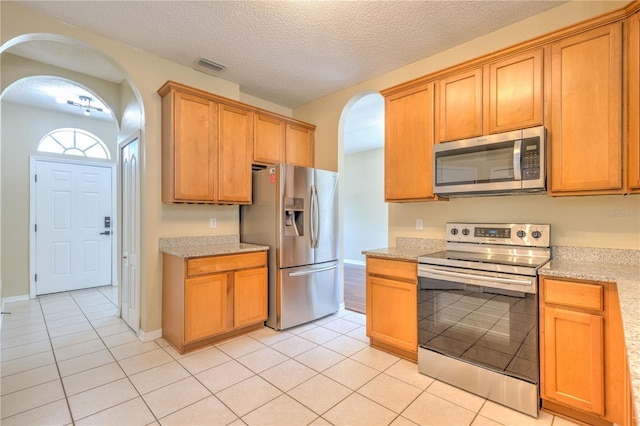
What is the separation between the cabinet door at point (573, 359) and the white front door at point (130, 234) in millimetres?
3473

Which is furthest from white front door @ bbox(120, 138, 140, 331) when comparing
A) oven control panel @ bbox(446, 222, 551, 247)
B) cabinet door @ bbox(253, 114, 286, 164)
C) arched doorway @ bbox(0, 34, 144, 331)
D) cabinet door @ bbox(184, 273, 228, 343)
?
oven control panel @ bbox(446, 222, 551, 247)

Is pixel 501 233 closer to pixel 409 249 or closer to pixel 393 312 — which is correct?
pixel 409 249

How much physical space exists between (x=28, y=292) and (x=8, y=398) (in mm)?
3233

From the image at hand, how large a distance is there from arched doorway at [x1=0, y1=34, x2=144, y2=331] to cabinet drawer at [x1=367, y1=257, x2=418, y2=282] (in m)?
2.34

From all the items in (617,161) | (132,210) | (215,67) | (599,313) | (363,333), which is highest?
(215,67)

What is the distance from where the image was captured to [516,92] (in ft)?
7.41

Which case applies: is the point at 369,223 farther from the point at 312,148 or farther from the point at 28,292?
the point at 28,292

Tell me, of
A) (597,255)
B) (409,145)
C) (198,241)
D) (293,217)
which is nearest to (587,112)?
(597,255)

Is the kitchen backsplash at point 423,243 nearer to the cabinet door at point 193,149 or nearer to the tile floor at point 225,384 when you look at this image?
the tile floor at point 225,384

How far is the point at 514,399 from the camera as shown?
193 centimetres

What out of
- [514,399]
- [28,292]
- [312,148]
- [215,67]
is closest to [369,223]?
[312,148]

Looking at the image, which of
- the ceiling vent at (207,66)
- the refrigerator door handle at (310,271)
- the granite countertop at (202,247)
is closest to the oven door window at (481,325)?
the refrigerator door handle at (310,271)

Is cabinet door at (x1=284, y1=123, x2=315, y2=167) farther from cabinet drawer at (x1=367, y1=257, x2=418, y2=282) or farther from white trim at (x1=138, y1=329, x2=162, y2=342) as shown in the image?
white trim at (x1=138, y1=329, x2=162, y2=342)

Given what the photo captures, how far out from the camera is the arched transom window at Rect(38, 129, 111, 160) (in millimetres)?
4672
